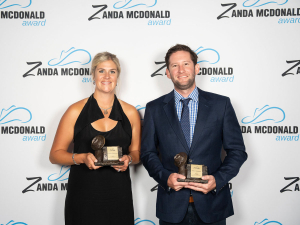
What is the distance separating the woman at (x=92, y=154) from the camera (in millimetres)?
2262

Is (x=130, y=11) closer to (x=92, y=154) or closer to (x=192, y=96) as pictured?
(x=192, y=96)

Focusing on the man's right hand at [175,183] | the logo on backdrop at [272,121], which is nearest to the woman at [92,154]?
the man's right hand at [175,183]

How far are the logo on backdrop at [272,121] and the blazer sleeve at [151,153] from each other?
3.70 ft

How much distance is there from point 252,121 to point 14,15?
265 centimetres

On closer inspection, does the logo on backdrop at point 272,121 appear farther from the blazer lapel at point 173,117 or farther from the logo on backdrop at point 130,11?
the logo on backdrop at point 130,11

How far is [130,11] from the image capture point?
9.36 feet

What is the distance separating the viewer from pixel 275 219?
287 cm

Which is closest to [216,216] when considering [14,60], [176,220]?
[176,220]

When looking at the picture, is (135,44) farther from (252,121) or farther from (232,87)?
(252,121)

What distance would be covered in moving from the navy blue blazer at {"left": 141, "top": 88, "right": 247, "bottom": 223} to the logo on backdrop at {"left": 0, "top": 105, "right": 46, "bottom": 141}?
1347 mm

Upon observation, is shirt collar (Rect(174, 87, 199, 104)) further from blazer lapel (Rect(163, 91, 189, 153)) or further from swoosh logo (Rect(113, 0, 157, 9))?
swoosh logo (Rect(113, 0, 157, 9))

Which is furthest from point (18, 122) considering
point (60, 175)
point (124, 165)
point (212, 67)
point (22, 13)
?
point (212, 67)

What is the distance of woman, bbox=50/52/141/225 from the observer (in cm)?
226

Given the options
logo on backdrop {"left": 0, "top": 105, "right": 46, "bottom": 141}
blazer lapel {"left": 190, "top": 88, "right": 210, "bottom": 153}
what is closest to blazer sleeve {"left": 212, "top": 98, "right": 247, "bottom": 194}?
blazer lapel {"left": 190, "top": 88, "right": 210, "bottom": 153}
